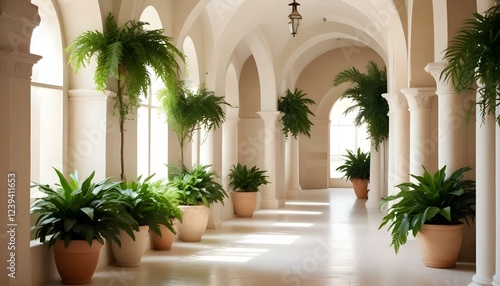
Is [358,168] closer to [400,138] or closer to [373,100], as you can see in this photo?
[373,100]

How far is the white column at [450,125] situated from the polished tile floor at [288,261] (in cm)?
147

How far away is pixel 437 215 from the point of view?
8938 millimetres

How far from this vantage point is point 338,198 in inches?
862

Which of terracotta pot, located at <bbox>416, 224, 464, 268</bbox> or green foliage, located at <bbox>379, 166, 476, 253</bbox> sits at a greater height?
green foliage, located at <bbox>379, 166, 476, 253</bbox>

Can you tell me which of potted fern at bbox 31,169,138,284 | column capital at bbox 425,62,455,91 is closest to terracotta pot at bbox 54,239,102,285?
potted fern at bbox 31,169,138,284

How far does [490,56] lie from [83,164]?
573 cm

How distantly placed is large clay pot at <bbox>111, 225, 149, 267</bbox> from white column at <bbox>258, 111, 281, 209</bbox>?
9.41m

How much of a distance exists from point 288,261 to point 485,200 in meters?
3.46

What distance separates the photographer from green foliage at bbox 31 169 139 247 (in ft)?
24.6

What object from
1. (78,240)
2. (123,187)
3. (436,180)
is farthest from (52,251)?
(436,180)

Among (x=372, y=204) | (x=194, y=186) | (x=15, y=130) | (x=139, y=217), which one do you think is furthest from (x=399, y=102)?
(x=15, y=130)

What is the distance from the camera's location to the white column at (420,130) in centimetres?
1105

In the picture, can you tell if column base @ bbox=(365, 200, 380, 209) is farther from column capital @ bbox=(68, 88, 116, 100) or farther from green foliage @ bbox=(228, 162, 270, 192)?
column capital @ bbox=(68, 88, 116, 100)

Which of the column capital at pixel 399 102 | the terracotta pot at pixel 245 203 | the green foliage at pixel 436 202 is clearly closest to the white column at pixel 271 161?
the terracotta pot at pixel 245 203
